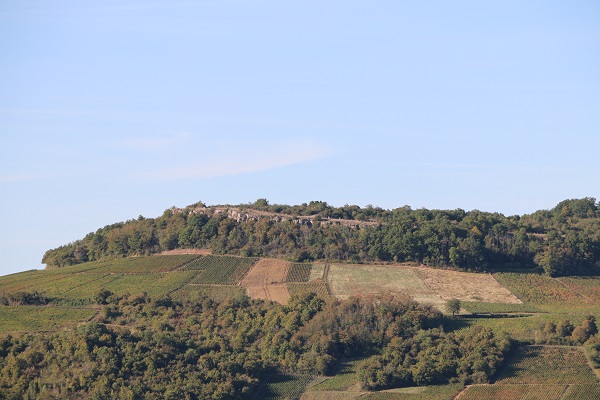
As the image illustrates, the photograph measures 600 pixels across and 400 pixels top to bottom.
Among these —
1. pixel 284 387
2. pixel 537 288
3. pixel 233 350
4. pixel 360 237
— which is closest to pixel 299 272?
pixel 360 237

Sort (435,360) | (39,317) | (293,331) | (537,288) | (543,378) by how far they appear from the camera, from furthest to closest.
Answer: (537,288) → (39,317) → (293,331) → (435,360) → (543,378)

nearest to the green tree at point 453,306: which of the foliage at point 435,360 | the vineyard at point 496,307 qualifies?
the vineyard at point 496,307

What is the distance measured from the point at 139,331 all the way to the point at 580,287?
44788 millimetres

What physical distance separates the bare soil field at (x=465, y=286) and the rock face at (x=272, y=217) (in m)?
12.6

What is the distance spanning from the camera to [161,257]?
129500 mm

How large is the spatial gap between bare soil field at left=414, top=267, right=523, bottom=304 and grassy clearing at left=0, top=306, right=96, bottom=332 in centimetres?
3356

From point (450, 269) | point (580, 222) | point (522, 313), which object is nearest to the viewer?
point (522, 313)

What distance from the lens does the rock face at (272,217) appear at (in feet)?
436

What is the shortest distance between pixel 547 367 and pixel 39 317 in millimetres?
44950

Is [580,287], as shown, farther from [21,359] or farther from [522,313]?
[21,359]

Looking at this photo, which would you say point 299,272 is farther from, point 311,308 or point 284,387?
point 284,387

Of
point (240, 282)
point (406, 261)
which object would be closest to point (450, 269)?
point (406, 261)

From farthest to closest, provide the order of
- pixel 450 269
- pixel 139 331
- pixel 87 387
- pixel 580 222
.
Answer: pixel 580 222 → pixel 450 269 → pixel 139 331 → pixel 87 387

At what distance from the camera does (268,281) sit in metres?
119
